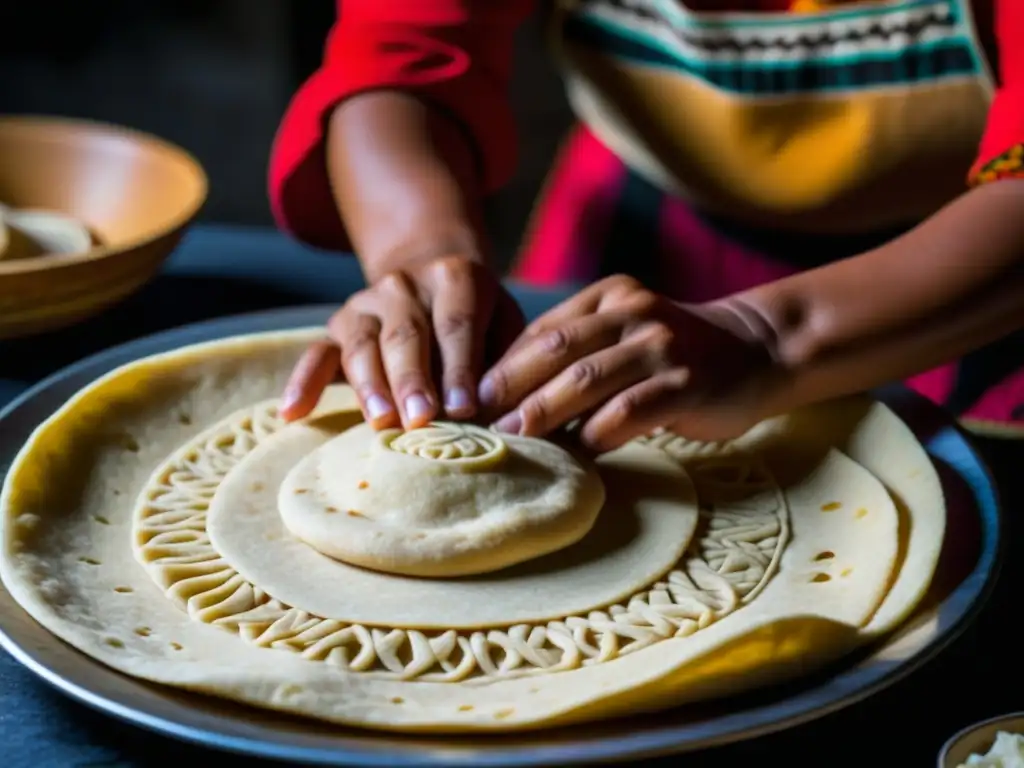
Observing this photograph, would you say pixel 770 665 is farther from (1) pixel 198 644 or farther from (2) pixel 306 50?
(2) pixel 306 50

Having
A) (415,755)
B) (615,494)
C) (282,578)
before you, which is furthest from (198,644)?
(615,494)

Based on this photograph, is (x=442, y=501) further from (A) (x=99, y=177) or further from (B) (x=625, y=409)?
(A) (x=99, y=177)

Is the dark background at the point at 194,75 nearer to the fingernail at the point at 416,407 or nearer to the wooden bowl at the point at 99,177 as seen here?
the wooden bowl at the point at 99,177

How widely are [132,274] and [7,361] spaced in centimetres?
14

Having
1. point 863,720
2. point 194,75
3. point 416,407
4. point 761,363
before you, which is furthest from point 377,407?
point 194,75

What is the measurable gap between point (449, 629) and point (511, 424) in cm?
20

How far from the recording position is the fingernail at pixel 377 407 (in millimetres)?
907

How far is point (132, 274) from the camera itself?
114 centimetres

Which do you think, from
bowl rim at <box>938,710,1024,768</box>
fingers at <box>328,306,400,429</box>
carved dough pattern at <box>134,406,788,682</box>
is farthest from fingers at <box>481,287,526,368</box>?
bowl rim at <box>938,710,1024,768</box>

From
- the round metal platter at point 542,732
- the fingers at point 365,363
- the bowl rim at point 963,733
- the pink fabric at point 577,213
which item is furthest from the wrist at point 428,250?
the bowl rim at point 963,733

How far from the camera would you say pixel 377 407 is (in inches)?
35.9

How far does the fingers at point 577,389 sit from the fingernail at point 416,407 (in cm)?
6

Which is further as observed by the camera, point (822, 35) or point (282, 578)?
point (822, 35)

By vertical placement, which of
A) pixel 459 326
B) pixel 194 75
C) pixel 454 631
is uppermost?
pixel 459 326
